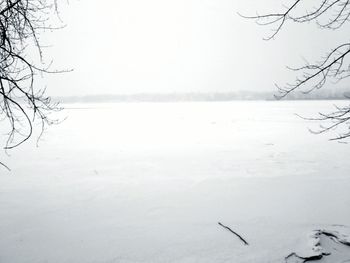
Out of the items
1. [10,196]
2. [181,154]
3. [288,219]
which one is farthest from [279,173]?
[10,196]

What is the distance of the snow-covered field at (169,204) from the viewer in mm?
4668

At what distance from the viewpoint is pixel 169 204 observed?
6.43 m

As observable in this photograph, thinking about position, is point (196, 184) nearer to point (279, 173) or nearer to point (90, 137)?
point (279, 173)

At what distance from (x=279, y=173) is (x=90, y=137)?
36.6 feet

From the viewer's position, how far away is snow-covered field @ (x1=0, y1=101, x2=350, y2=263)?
467cm

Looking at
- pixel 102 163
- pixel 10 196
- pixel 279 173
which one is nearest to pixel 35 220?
pixel 10 196

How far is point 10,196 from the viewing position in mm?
6820

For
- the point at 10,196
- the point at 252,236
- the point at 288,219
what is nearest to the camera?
the point at 252,236

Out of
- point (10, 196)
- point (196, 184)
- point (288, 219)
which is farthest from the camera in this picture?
point (196, 184)

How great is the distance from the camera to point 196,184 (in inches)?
306

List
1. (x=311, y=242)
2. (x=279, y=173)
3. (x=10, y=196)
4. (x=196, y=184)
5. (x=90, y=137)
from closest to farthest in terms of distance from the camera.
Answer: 1. (x=311, y=242)
2. (x=10, y=196)
3. (x=196, y=184)
4. (x=279, y=173)
5. (x=90, y=137)

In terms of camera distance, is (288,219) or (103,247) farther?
(288,219)

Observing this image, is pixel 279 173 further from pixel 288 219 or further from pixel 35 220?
pixel 35 220

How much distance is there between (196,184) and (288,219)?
8.72 feet
